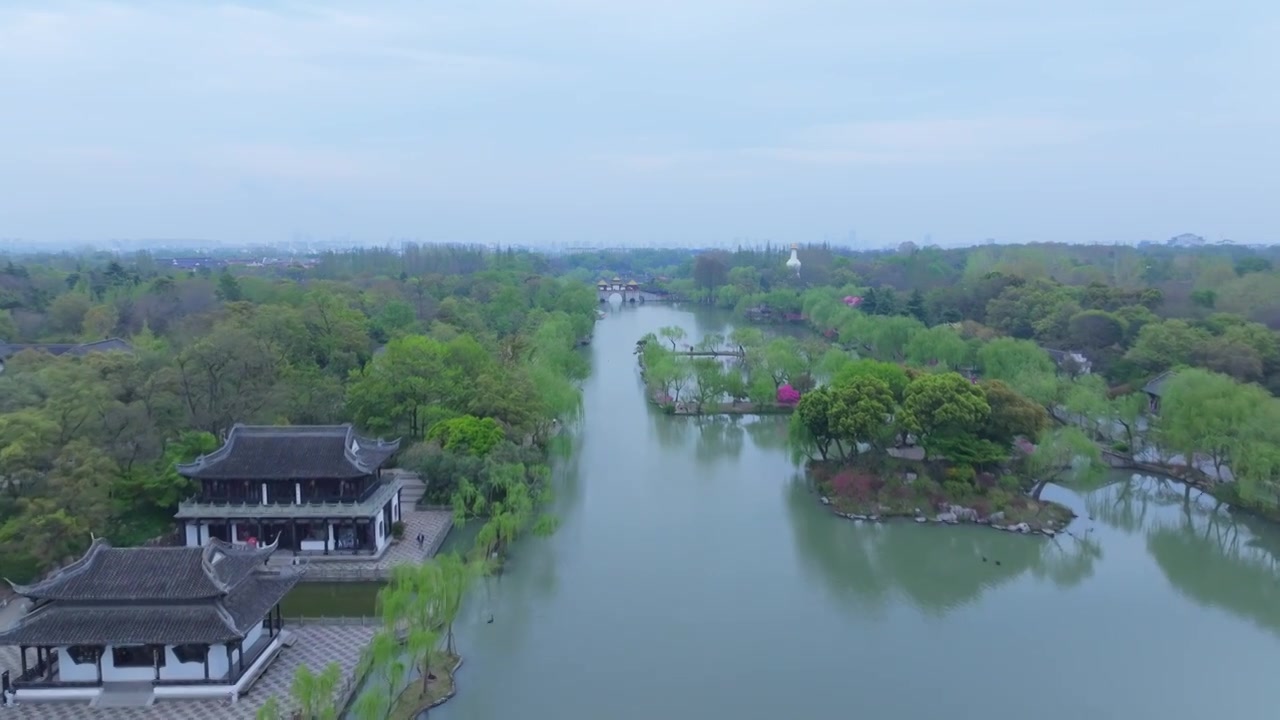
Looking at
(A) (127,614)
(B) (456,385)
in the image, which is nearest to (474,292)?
(B) (456,385)

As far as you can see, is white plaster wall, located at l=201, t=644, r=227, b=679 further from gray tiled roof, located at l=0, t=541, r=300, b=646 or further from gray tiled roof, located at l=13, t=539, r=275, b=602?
gray tiled roof, located at l=13, t=539, r=275, b=602

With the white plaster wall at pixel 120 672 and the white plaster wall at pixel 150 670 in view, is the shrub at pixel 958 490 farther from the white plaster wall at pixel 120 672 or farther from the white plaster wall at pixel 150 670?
the white plaster wall at pixel 120 672

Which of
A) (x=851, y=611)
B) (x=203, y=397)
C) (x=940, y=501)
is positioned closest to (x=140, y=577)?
(x=203, y=397)

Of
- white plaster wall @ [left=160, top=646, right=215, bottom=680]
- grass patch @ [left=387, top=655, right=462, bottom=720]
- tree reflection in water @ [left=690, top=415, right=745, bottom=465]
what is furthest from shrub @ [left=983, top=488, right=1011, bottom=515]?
white plaster wall @ [left=160, top=646, right=215, bottom=680]

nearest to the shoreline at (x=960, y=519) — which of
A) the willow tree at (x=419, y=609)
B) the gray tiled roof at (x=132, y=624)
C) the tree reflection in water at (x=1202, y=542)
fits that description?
the tree reflection in water at (x=1202, y=542)

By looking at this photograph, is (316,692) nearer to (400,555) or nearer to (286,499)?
(400,555)

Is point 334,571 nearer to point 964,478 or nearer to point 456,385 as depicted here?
point 456,385
